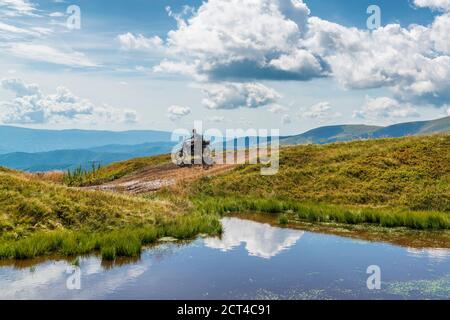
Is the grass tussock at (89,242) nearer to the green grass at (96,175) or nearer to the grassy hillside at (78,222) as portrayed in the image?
the grassy hillside at (78,222)

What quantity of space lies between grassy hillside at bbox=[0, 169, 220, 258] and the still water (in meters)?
1.44

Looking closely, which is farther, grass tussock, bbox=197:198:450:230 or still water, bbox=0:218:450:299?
grass tussock, bbox=197:198:450:230

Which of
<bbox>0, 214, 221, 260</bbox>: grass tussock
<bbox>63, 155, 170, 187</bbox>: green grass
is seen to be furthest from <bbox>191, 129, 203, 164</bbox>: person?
<bbox>0, 214, 221, 260</bbox>: grass tussock

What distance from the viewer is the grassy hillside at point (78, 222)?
2158cm

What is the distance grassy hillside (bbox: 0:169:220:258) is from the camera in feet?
70.8

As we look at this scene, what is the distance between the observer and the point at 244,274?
18.4m

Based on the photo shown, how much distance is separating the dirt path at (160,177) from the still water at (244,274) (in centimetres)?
2782

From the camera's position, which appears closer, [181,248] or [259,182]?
[181,248]

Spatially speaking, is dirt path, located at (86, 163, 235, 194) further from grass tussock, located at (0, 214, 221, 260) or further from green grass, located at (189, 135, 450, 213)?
grass tussock, located at (0, 214, 221, 260)
